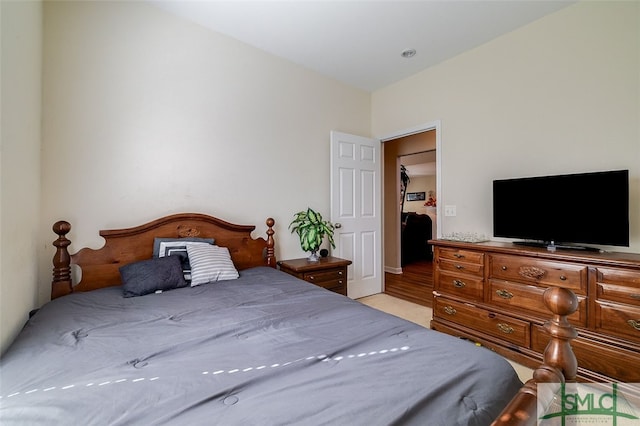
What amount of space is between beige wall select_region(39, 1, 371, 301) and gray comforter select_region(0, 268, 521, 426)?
108cm

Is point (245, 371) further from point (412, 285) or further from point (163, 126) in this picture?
point (412, 285)

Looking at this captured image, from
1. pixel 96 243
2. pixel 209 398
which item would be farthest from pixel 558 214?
pixel 96 243

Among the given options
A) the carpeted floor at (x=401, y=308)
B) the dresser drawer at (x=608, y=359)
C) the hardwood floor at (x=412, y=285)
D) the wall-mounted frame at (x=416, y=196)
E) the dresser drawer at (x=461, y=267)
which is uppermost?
the wall-mounted frame at (x=416, y=196)

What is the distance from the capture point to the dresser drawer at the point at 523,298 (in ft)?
6.36

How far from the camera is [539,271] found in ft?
6.95

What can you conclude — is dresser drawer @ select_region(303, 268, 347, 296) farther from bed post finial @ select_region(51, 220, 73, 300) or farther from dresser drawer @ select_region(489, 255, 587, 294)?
bed post finial @ select_region(51, 220, 73, 300)

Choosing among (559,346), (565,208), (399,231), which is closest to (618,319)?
(565,208)

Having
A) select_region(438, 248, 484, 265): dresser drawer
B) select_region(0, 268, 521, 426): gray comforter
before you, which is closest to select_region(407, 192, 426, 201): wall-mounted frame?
select_region(438, 248, 484, 265): dresser drawer

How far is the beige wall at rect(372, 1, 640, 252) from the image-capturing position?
2.13 m

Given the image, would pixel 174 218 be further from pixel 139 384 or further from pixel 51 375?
pixel 139 384

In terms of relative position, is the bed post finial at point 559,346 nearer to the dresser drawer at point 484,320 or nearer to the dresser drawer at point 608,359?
the dresser drawer at point 608,359

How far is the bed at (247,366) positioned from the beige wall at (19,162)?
0.23 meters

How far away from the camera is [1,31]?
1.28 metres

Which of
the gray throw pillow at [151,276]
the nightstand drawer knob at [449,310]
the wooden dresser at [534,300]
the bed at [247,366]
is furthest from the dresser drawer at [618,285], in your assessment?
the gray throw pillow at [151,276]
